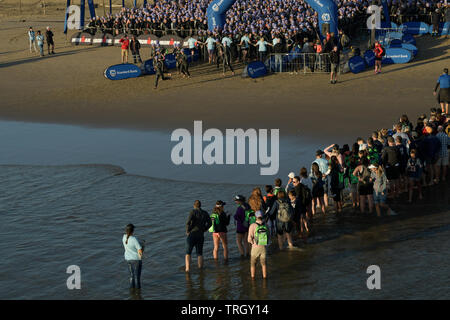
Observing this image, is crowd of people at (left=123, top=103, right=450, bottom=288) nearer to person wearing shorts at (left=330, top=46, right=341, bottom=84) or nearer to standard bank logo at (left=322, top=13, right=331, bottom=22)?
person wearing shorts at (left=330, top=46, right=341, bottom=84)

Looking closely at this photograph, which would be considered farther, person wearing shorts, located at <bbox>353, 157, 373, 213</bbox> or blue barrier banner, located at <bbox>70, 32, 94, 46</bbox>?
blue barrier banner, located at <bbox>70, 32, 94, 46</bbox>

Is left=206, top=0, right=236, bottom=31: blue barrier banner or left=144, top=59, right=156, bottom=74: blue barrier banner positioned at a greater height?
left=206, top=0, right=236, bottom=31: blue barrier banner

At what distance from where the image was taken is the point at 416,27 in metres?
37.8

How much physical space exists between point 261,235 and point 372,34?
24864 millimetres

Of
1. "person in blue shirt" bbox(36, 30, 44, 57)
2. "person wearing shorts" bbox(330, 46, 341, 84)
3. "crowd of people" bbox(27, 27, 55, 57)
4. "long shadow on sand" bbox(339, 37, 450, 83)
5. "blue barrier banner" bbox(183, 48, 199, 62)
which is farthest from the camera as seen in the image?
"crowd of people" bbox(27, 27, 55, 57)

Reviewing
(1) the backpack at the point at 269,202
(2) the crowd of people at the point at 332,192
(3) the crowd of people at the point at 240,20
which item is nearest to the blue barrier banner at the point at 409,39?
(3) the crowd of people at the point at 240,20

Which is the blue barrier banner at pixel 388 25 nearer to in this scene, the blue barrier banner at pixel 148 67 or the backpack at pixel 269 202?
the blue barrier banner at pixel 148 67

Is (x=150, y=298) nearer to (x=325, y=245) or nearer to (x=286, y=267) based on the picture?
(x=286, y=267)

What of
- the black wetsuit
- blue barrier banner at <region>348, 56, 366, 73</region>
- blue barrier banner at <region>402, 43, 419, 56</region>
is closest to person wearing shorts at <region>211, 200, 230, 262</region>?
the black wetsuit

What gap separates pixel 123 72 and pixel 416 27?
53.2ft

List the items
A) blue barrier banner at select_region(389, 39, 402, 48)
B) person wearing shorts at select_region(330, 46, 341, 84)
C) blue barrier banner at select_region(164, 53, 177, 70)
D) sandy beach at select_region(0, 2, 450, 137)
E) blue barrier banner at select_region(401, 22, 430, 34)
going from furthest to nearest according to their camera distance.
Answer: blue barrier banner at select_region(401, 22, 430, 34), blue barrier banner at select_region(164, 53, 177, 70), blue barrier banner at select_region(389, 39, 402, 48), person wearing shorts at select_region(330, 46, 341, 84), sandy beach at select_region(0, 2, 450, 137)

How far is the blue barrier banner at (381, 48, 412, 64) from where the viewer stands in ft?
108

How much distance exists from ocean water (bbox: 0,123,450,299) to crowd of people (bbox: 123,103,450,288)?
393 mm

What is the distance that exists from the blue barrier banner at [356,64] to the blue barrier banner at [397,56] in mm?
1611
